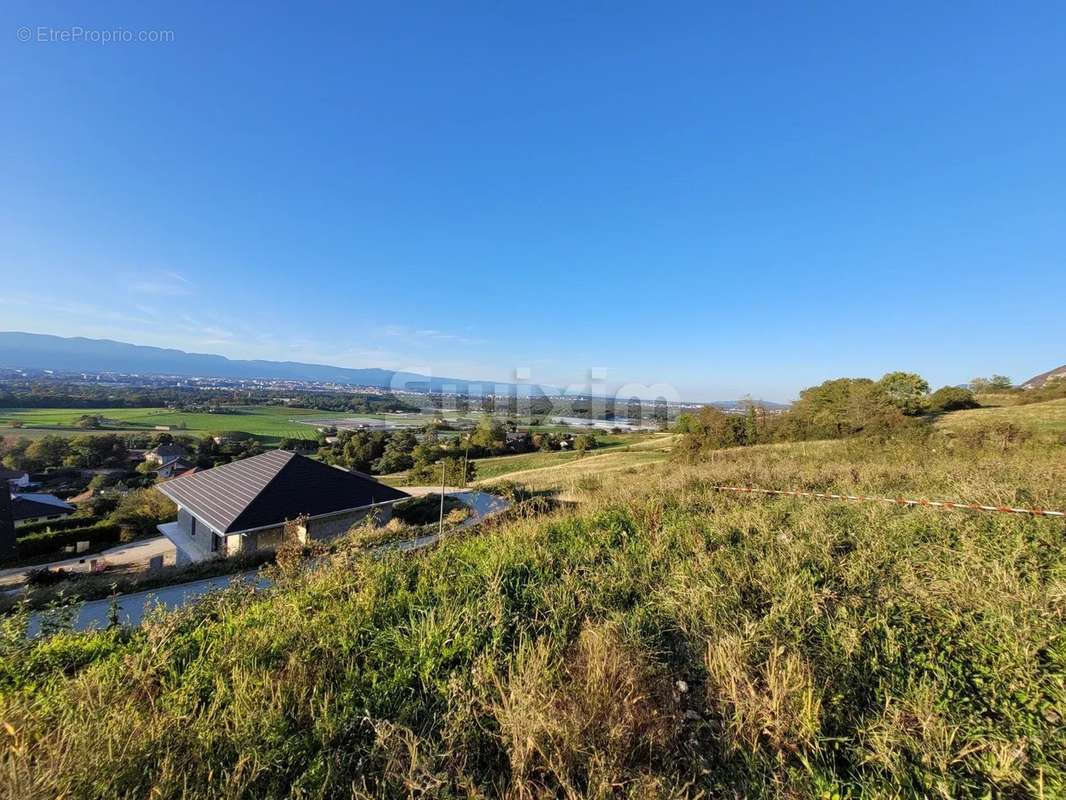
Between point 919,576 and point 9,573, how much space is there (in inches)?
903

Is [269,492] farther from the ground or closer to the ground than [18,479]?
farther from the ground

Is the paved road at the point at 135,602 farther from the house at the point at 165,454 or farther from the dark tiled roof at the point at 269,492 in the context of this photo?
the house at the point at 165,454

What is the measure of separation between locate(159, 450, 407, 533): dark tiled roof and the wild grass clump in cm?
891

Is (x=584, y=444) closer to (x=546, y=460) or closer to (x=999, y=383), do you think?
(x=546, y=460)

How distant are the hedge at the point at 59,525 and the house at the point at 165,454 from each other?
1576 centimetres

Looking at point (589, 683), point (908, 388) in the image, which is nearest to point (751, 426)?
point (908, 388)

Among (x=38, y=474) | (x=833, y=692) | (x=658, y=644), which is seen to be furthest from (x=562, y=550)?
(x=38, y=474)

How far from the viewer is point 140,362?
122m

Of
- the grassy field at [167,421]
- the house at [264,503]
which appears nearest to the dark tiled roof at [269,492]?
the house at [264,503]

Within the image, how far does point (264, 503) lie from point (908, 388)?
3038 centimetres

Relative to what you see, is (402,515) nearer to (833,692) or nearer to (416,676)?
(416,676)

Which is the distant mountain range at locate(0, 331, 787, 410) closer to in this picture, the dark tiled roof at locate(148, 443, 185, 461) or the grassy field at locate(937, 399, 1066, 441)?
the dark tiled roof at locate(148, 443, 185, 461)

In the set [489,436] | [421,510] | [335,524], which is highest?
[489,436]

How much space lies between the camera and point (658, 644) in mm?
2227
